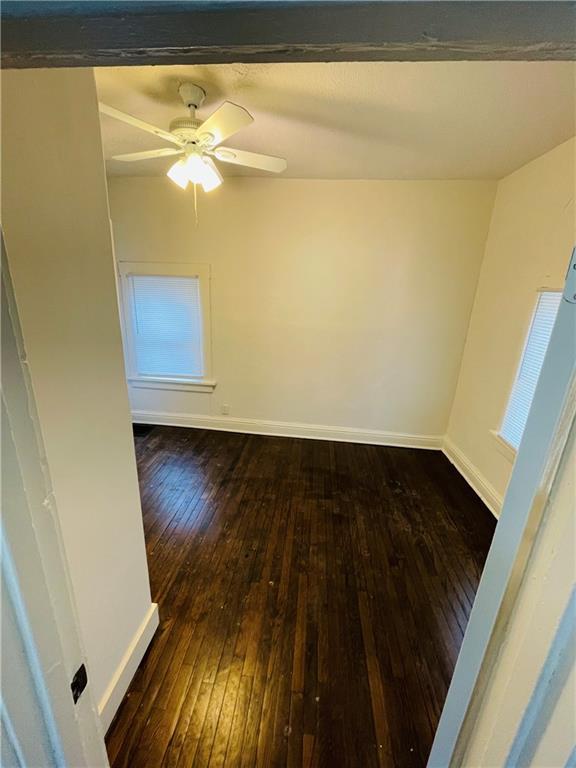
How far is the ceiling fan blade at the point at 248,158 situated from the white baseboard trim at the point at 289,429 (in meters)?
2.50

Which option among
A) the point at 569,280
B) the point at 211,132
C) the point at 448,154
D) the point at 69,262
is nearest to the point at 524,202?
the point at 448,154

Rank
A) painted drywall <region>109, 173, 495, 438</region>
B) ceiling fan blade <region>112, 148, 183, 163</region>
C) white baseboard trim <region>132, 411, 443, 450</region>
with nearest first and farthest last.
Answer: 1. ceiling fan blade <region>112, 148, 183, 163</region>
2. painted drywall <region>109, 173, 495, 438</region>
3. white baseboard trim <region>132, 411, 443, 450</region>

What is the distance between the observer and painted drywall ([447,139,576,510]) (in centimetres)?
211

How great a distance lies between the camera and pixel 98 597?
113 centimetres

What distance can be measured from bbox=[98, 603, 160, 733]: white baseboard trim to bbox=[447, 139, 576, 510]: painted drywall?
8.27ft

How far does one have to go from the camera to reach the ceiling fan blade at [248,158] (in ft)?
5.90

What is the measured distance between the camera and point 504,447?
2473 millimetres

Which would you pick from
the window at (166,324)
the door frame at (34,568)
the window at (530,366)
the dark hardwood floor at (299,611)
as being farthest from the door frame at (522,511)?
the window at (166,324)

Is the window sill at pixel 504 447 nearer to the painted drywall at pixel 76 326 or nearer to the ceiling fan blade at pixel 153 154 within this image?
the painted drywall at pixel 76 326

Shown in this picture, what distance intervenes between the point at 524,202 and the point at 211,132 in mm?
2363

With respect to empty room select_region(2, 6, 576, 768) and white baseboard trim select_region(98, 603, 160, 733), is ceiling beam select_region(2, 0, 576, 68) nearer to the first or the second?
empty room select_region(2, 6, 576, 768)

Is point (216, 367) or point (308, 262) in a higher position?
point (308, 262)

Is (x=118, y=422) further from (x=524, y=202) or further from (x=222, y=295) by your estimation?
(x=524, y=202)

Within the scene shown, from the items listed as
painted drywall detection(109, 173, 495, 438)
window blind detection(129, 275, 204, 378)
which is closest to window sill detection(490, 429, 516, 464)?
painted drywall detection(109, 173, 495, 438)
